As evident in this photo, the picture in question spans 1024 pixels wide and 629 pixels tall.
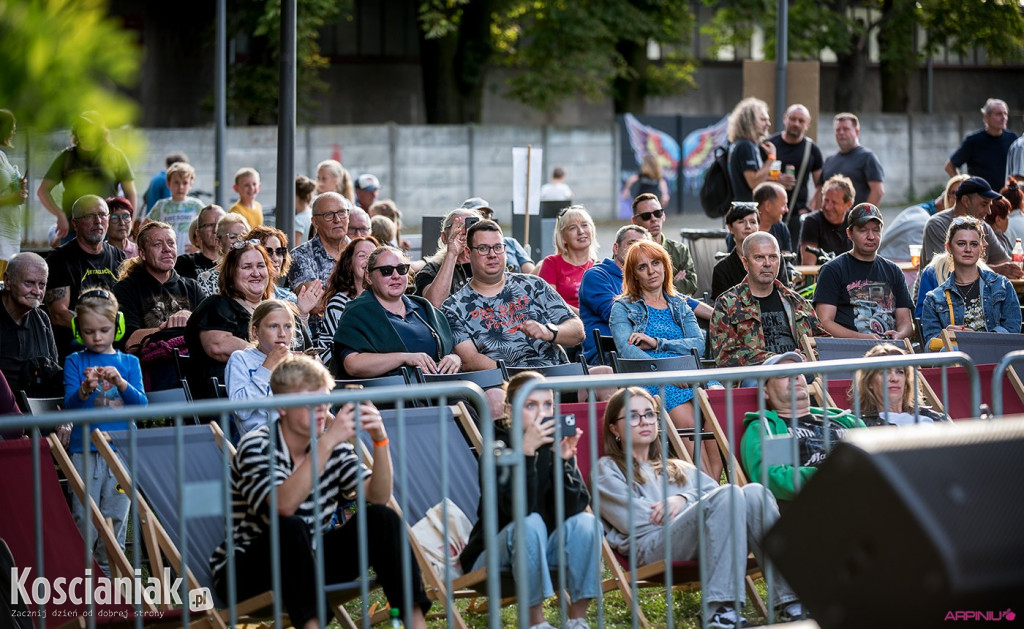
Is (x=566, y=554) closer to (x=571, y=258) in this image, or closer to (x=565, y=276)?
(x=565, y=276)

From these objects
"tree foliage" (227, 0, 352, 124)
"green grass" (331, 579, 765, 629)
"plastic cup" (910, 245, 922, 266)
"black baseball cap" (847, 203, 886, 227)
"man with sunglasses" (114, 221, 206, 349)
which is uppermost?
"tree foliage" (227, 0, 352, 124)

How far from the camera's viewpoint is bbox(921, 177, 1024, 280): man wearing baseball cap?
36.6 feet

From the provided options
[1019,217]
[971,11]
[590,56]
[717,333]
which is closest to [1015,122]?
[971,11]

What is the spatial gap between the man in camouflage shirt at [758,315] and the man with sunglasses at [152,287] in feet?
11.2

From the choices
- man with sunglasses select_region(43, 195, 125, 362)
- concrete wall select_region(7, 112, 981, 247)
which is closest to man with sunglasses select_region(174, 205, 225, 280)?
man with sunglasses select_region(43, 195, 125, 362)

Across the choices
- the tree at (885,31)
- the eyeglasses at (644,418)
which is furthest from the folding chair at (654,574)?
the tree at (885,31)

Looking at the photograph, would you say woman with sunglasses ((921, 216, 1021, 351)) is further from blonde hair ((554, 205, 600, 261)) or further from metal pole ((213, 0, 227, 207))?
metal pole ((213, 0, 227, 207))

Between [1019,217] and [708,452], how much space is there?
6.44 m

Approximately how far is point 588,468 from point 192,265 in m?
4.78

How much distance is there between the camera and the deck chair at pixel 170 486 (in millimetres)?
5312

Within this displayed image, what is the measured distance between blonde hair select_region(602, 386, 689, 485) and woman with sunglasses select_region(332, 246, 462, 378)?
170cm

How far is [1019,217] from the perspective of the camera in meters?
12.3

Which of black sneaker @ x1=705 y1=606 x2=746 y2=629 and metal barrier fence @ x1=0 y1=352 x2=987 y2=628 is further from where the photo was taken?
black sneaker @ x1=705 y1=606 x2=746 y2=629

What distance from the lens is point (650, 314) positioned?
831cm
